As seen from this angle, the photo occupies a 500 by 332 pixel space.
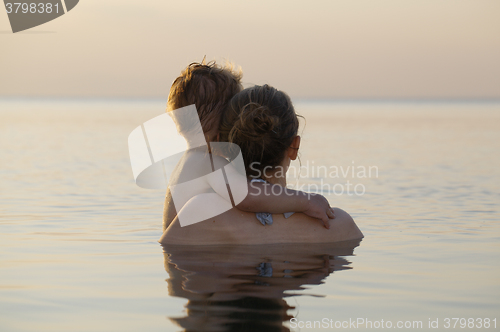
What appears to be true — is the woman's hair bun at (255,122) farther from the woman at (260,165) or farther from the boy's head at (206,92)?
the boy's head at (206,92)

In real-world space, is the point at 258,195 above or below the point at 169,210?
above

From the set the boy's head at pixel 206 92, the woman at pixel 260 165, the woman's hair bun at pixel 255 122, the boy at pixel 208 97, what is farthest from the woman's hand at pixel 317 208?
the boy's head at pixel 206 92

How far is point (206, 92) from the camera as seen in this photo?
432 centimetres

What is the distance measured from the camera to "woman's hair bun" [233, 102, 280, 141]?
3754mm

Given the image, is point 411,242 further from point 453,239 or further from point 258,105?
point 258,105

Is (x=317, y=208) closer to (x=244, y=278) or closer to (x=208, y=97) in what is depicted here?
(x=244, y=278)

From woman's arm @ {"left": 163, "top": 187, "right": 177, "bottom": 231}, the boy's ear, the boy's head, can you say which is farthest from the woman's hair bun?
woman's arm @ {"left": 163, "top": 187, "right": 177, "bottom": 231}

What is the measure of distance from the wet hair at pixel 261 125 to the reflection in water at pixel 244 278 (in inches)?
25.1

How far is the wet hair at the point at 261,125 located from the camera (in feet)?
12.4

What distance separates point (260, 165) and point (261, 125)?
36 centimetres

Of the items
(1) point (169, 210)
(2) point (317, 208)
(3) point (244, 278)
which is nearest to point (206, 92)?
(1) point (169, 210)

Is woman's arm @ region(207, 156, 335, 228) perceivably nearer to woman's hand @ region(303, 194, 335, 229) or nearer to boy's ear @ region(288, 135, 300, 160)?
woman's hand @ region(303, 194, 335, 229)

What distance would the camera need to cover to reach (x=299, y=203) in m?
3.84

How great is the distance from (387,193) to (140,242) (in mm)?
3761
